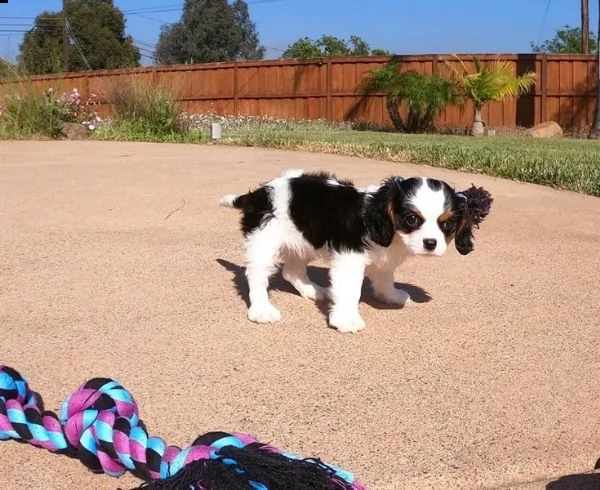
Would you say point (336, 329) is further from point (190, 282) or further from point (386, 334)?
point (190, 282)

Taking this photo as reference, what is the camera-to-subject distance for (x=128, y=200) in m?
7.87

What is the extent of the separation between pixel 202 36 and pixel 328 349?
250 feet

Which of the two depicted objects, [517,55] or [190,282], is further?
[517,55]

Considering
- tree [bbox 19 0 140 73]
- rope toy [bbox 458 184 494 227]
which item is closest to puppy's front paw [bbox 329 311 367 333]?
rope toy [bbox 458 184 494 227]

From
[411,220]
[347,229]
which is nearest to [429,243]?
[411,220]

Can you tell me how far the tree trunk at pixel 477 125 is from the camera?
2494 cm

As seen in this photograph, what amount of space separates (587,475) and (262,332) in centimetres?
189

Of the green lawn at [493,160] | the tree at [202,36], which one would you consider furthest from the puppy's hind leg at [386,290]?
the tree at [202,36]

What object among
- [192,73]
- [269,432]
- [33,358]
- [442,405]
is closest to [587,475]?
[442,405]

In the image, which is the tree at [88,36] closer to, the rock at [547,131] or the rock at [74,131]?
the rock at [547,131]

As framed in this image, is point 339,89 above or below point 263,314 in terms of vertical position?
above

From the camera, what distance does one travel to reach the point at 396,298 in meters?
4.72

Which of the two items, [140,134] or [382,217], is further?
[140,134]

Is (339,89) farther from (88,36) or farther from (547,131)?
(88,36)
